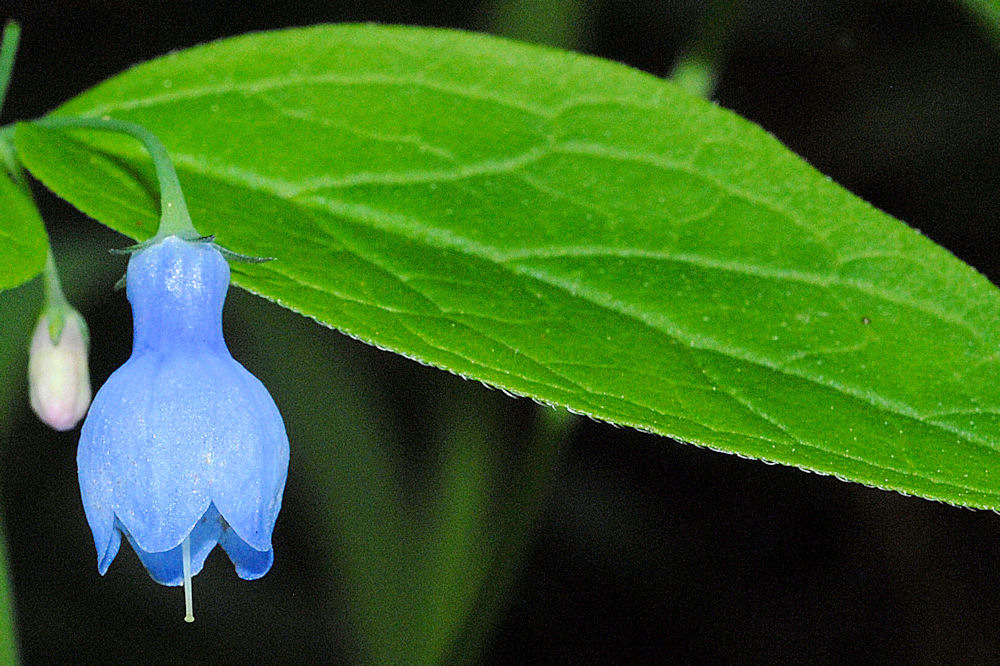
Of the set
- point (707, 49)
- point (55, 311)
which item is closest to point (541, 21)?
point (707, 49)

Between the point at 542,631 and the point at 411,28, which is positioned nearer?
the point at 411,28

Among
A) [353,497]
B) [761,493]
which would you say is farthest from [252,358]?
[761,493]

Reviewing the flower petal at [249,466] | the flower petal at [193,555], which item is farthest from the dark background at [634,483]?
the flower petal at [249,466]

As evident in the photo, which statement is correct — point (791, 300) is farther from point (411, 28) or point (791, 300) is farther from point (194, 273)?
point (194, 273)

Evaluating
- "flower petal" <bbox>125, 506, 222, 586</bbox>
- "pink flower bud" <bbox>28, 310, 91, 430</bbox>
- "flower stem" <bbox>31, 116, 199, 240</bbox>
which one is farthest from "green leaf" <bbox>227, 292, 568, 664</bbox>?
"flower stem" <bbox>31, 116, 199, 240</bbox>

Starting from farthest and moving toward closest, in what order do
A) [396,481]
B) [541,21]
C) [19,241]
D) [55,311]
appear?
1. [396,481]
2. [541,21]
3. [55,311]
4. [19,241]

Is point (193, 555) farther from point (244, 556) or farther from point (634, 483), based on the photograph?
point (634, 483)
